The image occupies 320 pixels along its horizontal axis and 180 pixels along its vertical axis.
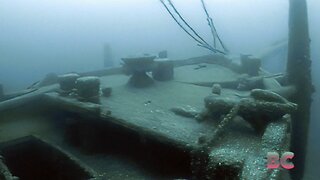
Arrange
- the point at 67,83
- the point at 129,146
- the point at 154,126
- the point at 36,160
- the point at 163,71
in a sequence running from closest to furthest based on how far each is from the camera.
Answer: the point at 154,126
the point at 129,146
the point at 36,160
the point at 67,83
the point at 163,71

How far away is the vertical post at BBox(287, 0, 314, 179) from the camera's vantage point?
8430 millimetres

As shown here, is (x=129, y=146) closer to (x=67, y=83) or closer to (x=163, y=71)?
(x=67, y=83)

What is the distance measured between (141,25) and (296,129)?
5803 centimetres

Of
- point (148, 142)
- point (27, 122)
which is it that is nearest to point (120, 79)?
point (27, 122)

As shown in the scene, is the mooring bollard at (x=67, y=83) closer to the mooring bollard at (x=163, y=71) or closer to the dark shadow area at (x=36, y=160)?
the dark shadow area at (x=36, y=160)

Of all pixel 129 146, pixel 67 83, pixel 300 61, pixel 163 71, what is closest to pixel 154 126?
pixel 129 146

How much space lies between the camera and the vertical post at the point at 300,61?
843 cm

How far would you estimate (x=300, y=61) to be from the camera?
27.7 ft

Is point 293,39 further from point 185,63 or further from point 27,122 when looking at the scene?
point 27,122

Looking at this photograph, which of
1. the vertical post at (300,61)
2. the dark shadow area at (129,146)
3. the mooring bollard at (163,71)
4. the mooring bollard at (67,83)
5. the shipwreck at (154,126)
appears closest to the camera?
the shipwreck at (154,126)

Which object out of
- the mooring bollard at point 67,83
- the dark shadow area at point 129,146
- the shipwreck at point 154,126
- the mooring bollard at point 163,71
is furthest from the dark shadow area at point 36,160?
the mooring bollard at point 163,71

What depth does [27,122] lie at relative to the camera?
22.2 feet

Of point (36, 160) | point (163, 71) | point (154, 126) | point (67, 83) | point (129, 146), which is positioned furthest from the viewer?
point (163, 71)

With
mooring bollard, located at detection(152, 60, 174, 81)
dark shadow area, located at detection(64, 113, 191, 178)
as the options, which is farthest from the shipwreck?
mooring bollard, located at detection(152, 60, 174, 81)
